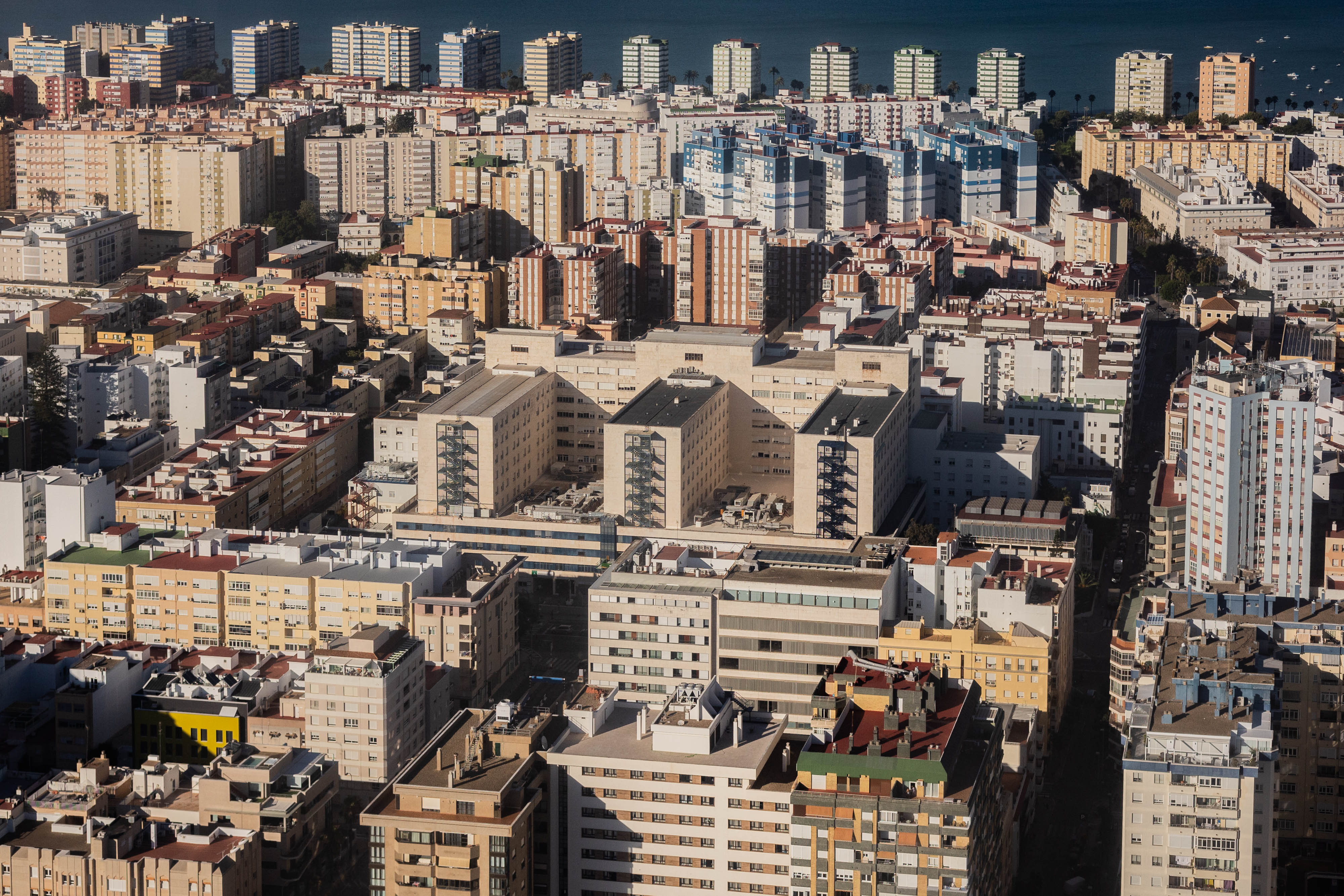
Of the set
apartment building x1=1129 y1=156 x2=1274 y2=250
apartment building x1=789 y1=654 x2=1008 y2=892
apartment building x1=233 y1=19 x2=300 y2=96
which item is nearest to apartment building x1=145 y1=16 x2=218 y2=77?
apartment building x1=233 y1=19 x2=300 y2=96

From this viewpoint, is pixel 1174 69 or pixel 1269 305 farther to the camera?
pixel 1174 69

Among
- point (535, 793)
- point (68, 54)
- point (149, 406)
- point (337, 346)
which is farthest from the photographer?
point (68, 54)

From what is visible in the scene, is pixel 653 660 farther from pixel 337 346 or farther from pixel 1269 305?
pixel 1269 305

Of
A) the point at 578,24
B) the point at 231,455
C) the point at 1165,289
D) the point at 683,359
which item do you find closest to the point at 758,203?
the point at 1165,289

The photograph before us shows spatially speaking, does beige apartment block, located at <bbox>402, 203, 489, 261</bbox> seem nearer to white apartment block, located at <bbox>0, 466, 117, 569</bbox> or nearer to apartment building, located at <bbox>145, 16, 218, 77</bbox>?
white apartment block, located at <bbox>0, 466, 117, 569</bbox>

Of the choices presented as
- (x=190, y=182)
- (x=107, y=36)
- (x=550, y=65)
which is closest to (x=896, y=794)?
(x=190, y=182)

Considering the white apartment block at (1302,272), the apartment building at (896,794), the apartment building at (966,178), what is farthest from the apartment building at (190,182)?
the apartment building at (896,794)

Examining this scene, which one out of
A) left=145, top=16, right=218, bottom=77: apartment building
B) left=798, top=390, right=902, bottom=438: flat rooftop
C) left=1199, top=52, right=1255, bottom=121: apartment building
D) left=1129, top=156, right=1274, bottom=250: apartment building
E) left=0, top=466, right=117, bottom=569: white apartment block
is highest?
left=145, top=16, right=218, bottom=77: apartment building

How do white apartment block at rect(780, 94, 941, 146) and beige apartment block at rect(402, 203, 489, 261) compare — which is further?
white apartment block at rect(780, 94, 941, 146)
